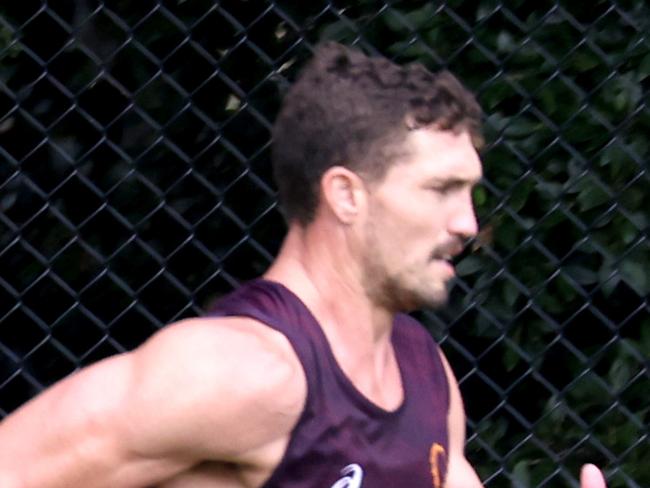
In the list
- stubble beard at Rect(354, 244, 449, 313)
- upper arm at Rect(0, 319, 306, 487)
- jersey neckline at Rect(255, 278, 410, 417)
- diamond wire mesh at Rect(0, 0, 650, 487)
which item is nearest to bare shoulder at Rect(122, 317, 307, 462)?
upper arm at Rect(0, 319, 306, 487)

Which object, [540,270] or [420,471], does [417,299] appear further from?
[540,270]

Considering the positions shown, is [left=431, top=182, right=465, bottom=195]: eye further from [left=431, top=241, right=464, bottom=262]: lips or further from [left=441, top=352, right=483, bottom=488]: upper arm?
[left=441, top=352, right=483, bottom=488]: upper arm

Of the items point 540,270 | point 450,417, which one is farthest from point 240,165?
point 450,417

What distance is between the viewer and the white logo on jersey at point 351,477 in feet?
8.48

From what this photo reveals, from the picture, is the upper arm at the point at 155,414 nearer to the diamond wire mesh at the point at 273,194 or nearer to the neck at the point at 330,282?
the neck at the point at 330,282

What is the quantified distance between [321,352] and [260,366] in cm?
16

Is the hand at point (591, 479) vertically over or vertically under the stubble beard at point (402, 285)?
under

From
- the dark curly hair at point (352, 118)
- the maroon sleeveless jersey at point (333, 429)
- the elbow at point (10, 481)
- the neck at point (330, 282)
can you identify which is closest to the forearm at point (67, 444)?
the elbow at point (10, 481)

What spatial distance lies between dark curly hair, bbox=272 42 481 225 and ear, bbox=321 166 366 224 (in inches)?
0.5

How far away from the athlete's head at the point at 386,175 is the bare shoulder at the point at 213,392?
10.9 inches

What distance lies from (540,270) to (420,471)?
120cm

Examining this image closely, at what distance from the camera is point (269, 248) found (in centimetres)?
373

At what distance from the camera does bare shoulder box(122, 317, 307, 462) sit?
2438 mm

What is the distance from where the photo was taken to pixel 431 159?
2.71 m
